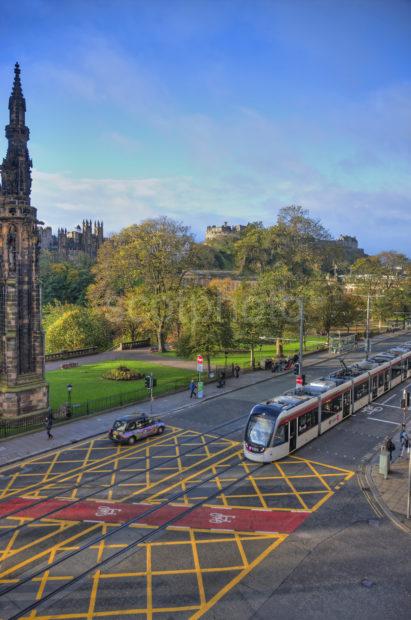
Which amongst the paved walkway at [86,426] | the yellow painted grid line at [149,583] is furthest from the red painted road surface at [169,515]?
the paved walkway at [86,426]

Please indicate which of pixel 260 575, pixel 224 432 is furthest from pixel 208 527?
pixel 224 432

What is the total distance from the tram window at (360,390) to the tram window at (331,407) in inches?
112

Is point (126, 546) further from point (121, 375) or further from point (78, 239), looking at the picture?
point (78, 239)

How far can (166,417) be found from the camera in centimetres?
2980

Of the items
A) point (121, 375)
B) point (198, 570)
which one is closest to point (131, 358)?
point (121, 375)

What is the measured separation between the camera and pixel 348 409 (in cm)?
2856

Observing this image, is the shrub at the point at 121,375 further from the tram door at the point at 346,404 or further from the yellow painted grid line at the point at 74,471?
the tram door at the point at 346,404

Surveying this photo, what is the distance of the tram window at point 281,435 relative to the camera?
69.5ft

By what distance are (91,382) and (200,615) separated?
94.1 ft

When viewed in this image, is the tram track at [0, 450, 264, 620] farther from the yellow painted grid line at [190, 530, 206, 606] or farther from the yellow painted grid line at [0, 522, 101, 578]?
the yellow painted grid line at [190, 530, 206, 606]

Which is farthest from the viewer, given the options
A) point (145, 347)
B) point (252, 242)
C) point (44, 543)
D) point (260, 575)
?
point (252, 242)

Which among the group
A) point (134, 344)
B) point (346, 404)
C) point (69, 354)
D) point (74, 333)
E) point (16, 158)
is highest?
point (16, 158)

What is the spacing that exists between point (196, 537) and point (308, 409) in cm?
1042

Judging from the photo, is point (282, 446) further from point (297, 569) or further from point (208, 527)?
point (297, 569)
